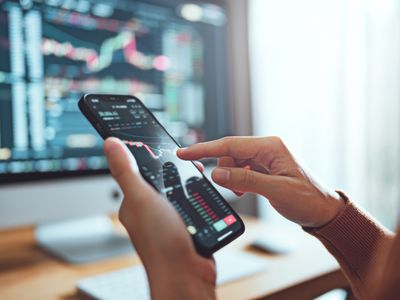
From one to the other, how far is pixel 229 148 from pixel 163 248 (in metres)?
0.24

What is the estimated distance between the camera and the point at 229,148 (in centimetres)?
59

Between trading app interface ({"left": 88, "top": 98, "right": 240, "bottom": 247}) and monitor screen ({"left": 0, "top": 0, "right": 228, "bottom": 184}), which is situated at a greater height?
monitor screen ({"left": 0, "top": 0, "right": 228, "bottom": 184})

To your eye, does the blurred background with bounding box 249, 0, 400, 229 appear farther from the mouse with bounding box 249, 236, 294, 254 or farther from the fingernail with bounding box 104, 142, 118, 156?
the fingernail with bounding box 104, 142, 118, 156

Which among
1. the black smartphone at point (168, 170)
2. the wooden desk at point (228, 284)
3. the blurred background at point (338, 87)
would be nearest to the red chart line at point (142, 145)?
the black smartphone at point (168, 170)

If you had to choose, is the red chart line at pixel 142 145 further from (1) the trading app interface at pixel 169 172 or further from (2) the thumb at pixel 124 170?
(2) the thumb at pixel 124 170

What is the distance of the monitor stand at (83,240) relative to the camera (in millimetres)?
808

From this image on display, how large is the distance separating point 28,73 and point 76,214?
291mm

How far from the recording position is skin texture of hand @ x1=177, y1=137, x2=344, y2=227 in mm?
556

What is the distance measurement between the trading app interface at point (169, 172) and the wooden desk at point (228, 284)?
160mm

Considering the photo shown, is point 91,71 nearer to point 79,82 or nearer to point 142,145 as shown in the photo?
point 79,82

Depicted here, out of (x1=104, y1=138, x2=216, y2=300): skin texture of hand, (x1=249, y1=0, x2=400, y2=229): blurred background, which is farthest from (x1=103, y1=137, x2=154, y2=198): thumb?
(x1=249, y1=0, x2=400, y2=229): blurred background

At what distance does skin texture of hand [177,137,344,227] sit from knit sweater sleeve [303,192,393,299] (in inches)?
0.5

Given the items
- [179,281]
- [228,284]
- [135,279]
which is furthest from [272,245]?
[179,281]

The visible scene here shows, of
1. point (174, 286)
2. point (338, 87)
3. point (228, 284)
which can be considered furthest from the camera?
point (338, 87)
